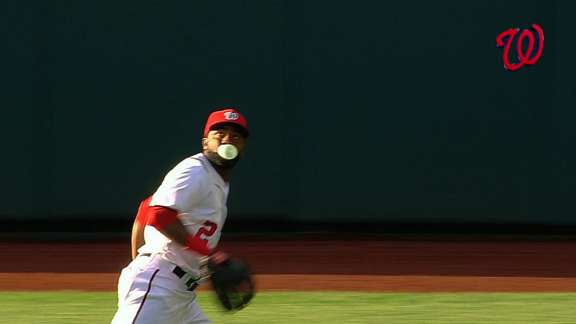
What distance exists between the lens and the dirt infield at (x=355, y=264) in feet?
39.3

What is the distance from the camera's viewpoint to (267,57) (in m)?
15.6

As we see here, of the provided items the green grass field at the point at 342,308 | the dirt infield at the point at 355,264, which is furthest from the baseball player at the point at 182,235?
the dirt infield at the point at 355,264

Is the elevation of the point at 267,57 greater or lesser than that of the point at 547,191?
greater

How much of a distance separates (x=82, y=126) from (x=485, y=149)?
17.6ft

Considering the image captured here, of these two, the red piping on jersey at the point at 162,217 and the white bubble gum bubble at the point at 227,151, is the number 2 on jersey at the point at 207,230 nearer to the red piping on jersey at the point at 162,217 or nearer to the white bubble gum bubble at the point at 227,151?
the red piping on jersey at the point at 162,217

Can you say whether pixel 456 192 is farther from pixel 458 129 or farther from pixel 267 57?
pixel 267 57

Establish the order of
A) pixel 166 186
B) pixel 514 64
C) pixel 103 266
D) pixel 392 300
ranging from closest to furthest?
pixel 166 186, pixel 392 300, pixel 103 266, pixel 514 64

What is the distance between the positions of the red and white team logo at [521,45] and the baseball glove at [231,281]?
34.8 ft

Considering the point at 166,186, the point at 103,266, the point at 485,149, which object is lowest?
the point at 103,266

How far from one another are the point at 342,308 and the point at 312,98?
597 centimetres

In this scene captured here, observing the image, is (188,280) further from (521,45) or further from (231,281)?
(521,45)

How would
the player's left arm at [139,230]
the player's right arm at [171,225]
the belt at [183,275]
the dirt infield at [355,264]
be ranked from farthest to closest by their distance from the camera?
the dirt infield at [355,264]
the player's left arm at [139,230]
the belt at [183,275]
the player's right arm at [171,225]

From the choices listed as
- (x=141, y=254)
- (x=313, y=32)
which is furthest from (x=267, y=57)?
(x=141, y=254)

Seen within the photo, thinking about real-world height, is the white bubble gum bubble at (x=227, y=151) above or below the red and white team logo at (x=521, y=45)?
below
